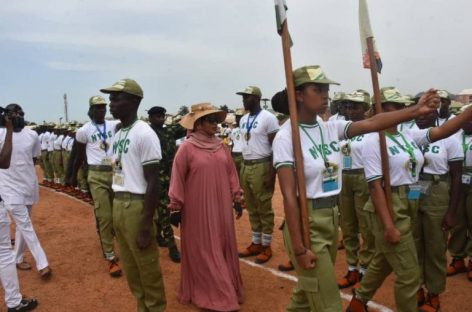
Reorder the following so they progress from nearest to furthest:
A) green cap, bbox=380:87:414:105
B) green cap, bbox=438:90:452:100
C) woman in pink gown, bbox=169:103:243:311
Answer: green cap, bbox=380:87:414:105 → woman in pink gown, bbox=169:103:243:311 → green cap, bbox=438:90:452:100

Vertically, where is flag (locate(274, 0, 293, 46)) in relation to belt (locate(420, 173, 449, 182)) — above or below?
above

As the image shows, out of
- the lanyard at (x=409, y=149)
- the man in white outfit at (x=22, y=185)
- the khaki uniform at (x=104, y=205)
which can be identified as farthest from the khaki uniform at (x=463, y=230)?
the man in white outfit at (x=22, y=185)

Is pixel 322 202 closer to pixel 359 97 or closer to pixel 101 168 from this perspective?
pixel 359 97

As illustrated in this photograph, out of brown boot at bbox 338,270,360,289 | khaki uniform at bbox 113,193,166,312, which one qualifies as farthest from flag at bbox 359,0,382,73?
brown boot at bbox 338,270,360,289

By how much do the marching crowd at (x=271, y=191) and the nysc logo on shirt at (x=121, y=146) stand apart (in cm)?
3

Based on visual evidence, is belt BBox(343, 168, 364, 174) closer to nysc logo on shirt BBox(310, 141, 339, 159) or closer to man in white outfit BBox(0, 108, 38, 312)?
nysc logo on shirt BBox(310, 141, 339, 159)

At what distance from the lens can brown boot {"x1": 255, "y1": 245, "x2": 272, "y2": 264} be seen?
662 cm

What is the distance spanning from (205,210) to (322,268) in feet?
7.04

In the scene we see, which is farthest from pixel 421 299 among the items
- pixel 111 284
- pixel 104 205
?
pixel 104 205

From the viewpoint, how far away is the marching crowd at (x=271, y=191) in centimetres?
318

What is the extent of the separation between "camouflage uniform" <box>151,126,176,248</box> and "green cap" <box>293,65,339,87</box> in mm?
4351

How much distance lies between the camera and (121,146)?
4.01 m

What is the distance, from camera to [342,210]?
6180 millimetres

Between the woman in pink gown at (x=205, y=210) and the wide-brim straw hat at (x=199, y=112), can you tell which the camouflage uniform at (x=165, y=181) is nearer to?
the woman in pink gown at (x=205, y=210)
